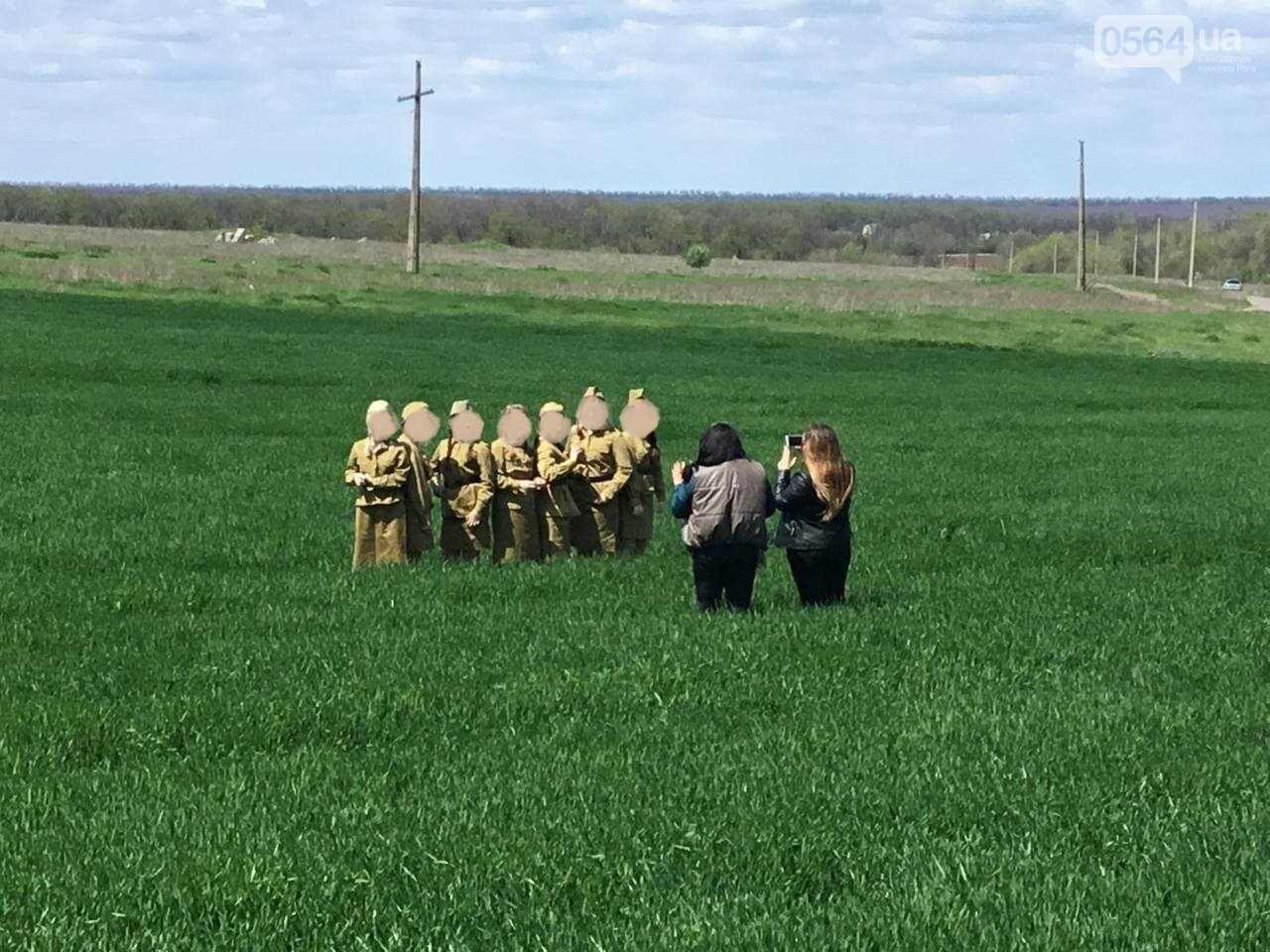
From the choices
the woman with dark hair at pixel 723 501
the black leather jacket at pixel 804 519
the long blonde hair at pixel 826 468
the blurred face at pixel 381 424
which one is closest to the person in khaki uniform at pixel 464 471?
the blurred face at pixel 381 424

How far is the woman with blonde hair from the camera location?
41.2 ft

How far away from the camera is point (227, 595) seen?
14.5 m

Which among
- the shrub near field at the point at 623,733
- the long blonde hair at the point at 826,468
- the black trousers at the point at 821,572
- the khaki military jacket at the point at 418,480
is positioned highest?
the long blonde hair at the point at 826,468

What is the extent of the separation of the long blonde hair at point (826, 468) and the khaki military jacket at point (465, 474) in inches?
138

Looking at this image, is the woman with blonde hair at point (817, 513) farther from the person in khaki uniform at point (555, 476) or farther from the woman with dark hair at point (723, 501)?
the person in khaki uniform at point (555, 476)

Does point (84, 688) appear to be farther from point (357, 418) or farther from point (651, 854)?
point (357, 418)

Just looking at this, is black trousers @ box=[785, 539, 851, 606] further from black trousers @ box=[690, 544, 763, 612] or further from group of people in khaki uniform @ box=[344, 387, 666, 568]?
group of people in khaki uniform @ box=[344, 387, 666, 568]

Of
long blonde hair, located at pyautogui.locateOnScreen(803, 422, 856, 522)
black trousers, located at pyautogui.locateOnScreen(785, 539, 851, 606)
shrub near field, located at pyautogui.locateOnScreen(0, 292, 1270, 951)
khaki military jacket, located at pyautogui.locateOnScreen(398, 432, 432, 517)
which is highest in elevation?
long blonde hair, located at pyautogui.locateOnScreen(803, 422, 856, 522)

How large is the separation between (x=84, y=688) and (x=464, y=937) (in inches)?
195

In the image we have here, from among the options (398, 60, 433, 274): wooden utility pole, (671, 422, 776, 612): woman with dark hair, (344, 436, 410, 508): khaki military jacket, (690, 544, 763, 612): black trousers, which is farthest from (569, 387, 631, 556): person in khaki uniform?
(398, 60, 433, 274): wooden utility pole

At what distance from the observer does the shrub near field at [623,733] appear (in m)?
6.88

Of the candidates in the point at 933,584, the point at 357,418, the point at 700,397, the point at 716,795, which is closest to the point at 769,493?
the point at 933,584

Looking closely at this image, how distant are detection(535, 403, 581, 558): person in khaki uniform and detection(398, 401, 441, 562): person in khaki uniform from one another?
899 mm

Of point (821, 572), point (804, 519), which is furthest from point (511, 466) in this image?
point (804, 519)
